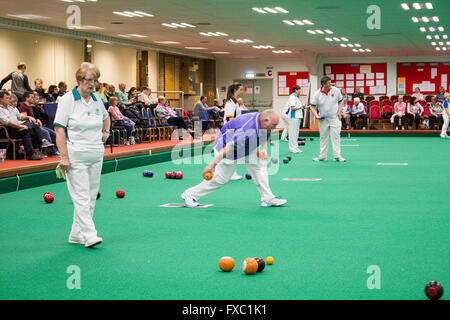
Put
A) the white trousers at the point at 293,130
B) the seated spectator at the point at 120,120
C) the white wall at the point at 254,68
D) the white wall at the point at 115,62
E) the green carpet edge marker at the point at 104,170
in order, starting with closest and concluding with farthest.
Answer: the green carpet edge marker at the point at 104,170, the seated spectator at the point at 120,120, the white trousers at the point at 293,130, the white wall at the point at 115,62, the white wall at the point at 254,68

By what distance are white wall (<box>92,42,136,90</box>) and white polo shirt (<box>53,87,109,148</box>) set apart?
50.8ft

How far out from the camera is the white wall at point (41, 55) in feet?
52.5

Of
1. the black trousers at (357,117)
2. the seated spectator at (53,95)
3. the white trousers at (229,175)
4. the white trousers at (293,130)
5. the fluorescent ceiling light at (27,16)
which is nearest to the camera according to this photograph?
the white trousers at (229,175)

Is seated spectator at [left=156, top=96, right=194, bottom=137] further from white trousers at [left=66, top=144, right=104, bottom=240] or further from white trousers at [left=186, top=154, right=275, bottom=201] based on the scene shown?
white trousers at [left=66, top=144, right=104, bottom=240]

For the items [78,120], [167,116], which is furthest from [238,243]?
[167,116]

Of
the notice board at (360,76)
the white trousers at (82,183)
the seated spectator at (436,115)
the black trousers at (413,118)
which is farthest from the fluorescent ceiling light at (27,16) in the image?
the notice board at (360,76)

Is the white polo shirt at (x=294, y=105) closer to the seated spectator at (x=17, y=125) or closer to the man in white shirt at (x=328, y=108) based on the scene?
the man in white shirt at (x=328, y=108)

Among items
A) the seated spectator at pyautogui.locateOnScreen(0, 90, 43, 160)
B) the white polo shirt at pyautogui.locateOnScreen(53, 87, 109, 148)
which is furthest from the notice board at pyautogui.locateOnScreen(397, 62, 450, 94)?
the white polo shirt at pyautogui.locateOnScreen(53, 87, 109, 148)

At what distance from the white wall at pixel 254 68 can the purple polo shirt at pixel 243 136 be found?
74.8 ft

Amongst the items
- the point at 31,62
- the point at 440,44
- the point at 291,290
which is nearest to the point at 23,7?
the point at 31,62

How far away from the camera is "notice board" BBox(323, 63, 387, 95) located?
27.5 m

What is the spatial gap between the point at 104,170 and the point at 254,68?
2015cm

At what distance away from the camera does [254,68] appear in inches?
1137

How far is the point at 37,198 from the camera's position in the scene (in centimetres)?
689
